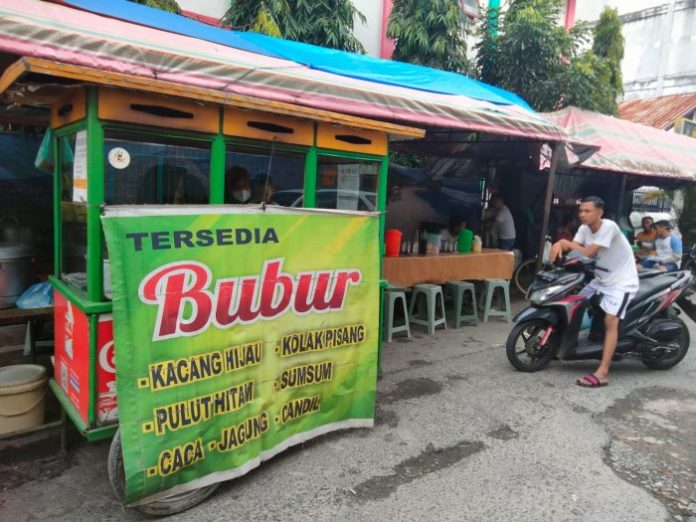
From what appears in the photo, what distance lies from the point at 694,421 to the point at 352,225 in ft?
10.6

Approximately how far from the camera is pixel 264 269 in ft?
9.87

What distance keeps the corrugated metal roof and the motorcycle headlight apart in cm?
1416

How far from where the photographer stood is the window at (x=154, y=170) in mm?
2879

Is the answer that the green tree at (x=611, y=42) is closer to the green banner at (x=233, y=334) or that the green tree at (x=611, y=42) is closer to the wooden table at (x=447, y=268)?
the wooden table at (x=447, y=268)

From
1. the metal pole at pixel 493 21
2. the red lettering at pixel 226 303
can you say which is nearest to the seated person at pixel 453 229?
the metal pole at pixel 493 21

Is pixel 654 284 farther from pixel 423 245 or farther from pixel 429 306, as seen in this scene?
pixel 423 245

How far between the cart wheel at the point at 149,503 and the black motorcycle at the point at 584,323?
131 inches

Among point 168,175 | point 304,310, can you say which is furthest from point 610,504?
point 168,175

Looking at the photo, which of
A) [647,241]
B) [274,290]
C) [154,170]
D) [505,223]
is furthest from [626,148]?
[154,170]

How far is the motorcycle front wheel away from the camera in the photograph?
16.5ft

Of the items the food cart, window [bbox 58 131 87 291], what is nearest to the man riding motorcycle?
the food cart

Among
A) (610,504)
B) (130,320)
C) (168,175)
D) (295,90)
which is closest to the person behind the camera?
(130,320)

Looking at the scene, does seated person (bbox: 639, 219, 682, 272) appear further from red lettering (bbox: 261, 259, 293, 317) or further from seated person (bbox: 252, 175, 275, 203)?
red lettering (bbox: 261, 259, 293, 317)

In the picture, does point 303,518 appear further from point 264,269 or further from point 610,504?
point 610,504
